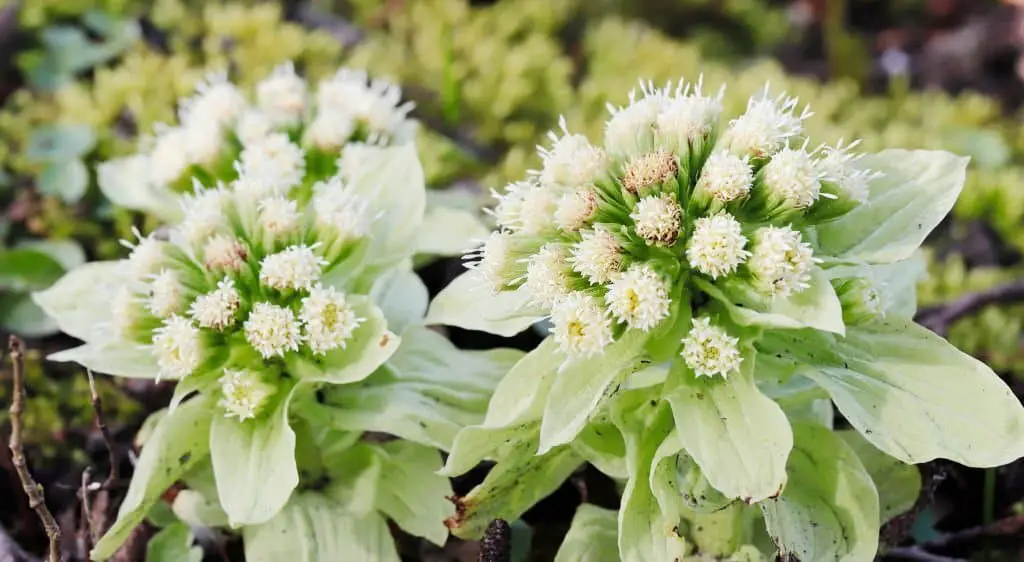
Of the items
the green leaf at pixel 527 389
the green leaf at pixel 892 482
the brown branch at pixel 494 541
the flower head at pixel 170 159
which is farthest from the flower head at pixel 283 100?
the green leaf at pixel 892 482

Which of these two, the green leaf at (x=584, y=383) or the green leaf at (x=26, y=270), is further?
the green leaf at (x=26, y=270)

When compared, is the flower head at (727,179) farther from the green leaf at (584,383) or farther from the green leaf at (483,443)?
the green leaf at (483,443)

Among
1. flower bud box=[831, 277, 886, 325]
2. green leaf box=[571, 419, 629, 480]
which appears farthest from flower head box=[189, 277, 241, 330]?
flower bud box=[831, 277, 886, 325]

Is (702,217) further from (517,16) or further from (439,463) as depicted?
(517,16)

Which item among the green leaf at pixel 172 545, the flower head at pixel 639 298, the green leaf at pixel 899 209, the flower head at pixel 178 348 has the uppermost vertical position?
the green leaf at pixel 899 209

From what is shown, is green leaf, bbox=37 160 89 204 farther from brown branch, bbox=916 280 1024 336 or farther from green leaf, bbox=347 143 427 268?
brown branch, bbox=916 280 1024 336

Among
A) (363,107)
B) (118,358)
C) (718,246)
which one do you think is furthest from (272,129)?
(718,246)
